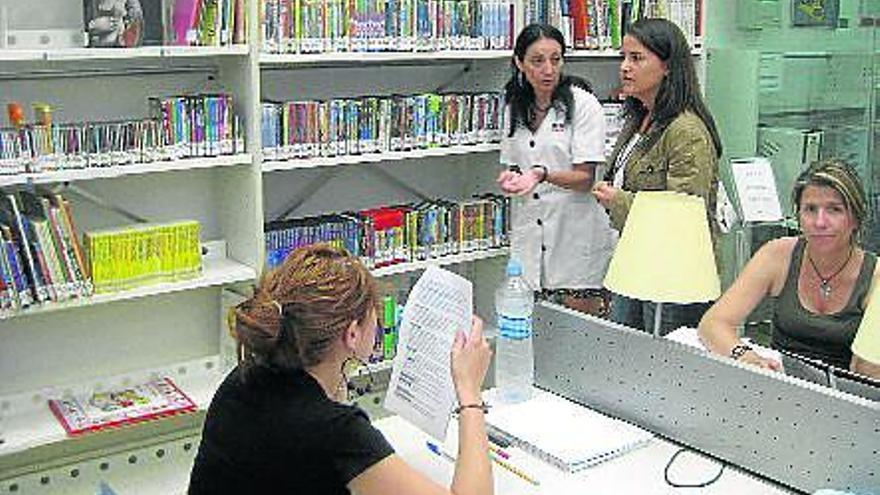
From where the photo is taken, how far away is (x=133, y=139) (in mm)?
3068

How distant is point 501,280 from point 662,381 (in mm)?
1928

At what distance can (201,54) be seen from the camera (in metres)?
3.11

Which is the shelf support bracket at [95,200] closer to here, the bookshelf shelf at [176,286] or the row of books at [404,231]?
the bookshelf shelf at [176,286]

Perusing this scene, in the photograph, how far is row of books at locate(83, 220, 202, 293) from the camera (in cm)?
306

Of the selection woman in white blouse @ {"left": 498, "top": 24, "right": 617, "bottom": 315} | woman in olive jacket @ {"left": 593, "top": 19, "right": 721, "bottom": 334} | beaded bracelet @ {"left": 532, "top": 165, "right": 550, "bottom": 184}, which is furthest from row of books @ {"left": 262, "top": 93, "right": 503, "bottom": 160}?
woman in olive jacket @ {"left": 593, "top": 19, "right": 721, "bottom": 334}

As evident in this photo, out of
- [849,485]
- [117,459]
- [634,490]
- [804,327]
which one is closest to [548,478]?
[634,490]

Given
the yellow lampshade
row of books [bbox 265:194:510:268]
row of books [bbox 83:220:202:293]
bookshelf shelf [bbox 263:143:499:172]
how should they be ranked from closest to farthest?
the yellow lampshade, row of books [bbox 83:220:202:293], bookshelf shelf [bbox 263:143:499:172], row of books [bbox 265:194:510:268]

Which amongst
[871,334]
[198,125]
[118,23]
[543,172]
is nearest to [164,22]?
[118,23]

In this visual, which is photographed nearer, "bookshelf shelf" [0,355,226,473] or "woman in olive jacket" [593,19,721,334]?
"bookshelf shelf" [0,355,226,473]

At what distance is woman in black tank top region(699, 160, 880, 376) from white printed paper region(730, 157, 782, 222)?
1.31 metres

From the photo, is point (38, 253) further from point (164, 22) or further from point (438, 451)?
point (438, 451)

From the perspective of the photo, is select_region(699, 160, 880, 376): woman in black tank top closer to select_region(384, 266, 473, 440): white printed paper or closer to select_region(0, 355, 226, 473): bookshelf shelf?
select_region(384, 266, 473, 440): white printed paper

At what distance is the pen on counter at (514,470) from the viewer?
1.99 meters

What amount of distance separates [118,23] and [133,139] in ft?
1.11
